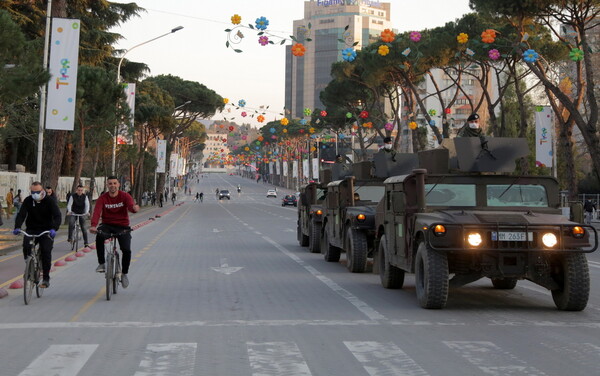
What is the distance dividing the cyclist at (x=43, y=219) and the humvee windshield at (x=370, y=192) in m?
8.15

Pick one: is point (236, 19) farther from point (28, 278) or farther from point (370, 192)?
point (28, 278)

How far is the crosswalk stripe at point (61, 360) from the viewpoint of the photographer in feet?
24.6

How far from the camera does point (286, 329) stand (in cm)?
991

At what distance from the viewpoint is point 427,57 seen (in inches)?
1954

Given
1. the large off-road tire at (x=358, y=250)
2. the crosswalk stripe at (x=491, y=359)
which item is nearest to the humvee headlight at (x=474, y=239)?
the crosswalk stripe at (x=491, y=359)

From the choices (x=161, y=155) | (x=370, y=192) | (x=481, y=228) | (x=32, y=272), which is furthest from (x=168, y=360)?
(x=161, y=155)

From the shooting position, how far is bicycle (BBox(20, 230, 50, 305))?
12414 mm

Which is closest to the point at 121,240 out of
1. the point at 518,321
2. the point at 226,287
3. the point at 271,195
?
the point at 226,287

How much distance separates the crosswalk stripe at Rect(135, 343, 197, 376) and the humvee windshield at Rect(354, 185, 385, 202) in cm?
1131

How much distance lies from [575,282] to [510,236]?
1.09 metres

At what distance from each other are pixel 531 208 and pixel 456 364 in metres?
5.29

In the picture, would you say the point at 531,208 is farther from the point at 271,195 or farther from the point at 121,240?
the point at 271,195

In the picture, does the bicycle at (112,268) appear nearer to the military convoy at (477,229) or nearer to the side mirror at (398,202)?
the side mirror at (398,202)

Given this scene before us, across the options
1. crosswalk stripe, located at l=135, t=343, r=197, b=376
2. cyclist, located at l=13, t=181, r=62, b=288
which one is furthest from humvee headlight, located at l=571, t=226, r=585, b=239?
cyclist, located at l=13, t=181, r=62, b=288
